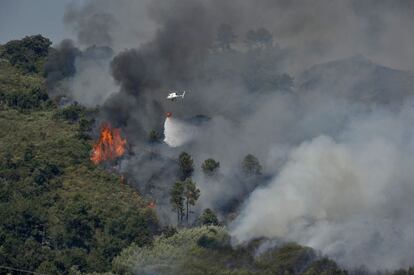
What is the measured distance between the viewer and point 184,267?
5856 inches

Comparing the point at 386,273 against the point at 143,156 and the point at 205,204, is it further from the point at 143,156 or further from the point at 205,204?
the point at 143,156

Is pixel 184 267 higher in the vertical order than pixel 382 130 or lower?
lower

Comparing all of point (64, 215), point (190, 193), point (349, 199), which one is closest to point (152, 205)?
point (190, 193)

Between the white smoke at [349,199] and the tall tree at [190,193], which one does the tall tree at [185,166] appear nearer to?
the tall tree at [190,193]

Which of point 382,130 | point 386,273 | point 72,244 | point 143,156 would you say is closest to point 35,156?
point 143,156

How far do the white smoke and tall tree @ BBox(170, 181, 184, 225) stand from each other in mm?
10433

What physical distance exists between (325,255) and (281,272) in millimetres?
6702

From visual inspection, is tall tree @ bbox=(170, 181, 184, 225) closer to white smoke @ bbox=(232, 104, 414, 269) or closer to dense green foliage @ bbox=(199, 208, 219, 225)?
dense green foliage @ bbox=(199, 208, 219, 225)

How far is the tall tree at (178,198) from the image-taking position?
173 meters

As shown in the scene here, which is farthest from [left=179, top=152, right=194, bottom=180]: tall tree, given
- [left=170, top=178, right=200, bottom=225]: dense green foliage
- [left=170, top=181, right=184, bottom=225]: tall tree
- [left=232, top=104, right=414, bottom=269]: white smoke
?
[left=232, top=104, right=414, bottom=269]: white smoke

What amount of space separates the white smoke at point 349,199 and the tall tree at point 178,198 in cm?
1043

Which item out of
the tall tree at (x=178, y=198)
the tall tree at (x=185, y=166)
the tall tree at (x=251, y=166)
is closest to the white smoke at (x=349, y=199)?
the tall tree at (x=251, y=166)

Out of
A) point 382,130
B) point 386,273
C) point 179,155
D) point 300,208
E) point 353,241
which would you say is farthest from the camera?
point 179,155

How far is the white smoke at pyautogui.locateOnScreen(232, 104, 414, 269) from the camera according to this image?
481 feet
